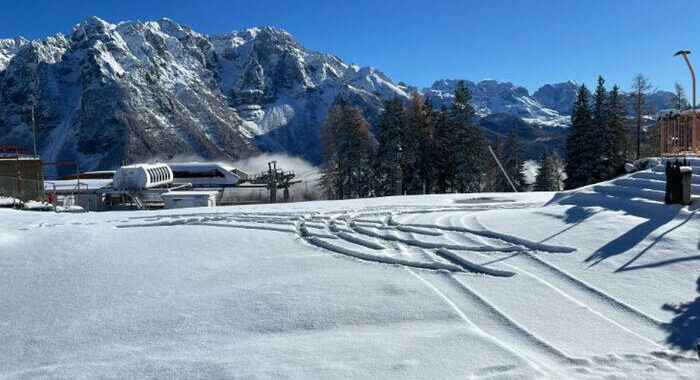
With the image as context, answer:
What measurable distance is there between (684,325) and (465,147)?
2841cm

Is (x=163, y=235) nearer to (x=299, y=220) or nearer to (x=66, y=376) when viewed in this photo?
(x=299, y=220)

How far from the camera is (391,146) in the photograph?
31531 mm

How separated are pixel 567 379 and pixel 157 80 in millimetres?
188498

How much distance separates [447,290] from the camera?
18.6 feet

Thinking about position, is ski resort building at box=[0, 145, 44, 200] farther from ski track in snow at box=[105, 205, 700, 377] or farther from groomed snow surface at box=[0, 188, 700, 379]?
groomed snow surface at box=[0, 188, 700, 379]

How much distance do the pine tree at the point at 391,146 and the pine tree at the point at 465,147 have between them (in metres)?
3.75

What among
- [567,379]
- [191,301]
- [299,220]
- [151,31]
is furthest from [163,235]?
[151,31]

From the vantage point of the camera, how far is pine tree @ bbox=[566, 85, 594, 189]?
32625 millimetres

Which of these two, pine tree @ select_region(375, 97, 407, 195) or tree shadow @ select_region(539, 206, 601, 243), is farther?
pine tree @ select_region(375, 97, 407, 195)

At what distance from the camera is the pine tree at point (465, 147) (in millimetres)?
32031

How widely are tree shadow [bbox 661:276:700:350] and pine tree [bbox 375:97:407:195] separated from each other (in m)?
25.9

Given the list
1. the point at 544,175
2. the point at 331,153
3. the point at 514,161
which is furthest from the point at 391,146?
the point at 544,175

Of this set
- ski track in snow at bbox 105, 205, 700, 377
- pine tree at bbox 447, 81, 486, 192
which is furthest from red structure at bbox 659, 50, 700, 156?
pine tree at bbox 447, 81, 486, 192

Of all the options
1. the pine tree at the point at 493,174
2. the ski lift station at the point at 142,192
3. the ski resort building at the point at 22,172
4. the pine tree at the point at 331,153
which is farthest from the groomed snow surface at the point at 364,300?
the pine tree at the point at 493,174
